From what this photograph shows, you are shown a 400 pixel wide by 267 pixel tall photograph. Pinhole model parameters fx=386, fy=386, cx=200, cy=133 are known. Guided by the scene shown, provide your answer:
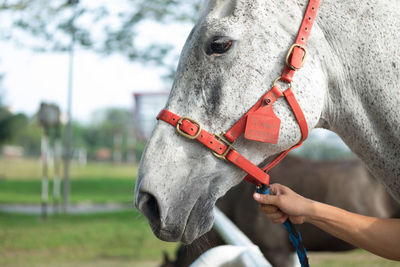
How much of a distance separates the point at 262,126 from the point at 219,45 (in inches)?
12.9

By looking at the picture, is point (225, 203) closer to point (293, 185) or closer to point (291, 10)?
point (293, 185)

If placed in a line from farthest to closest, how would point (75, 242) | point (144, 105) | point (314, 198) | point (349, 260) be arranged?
1. point (144, 105)
2. point (75, 242)
3. point (349, 260)
4. point (314, 198)

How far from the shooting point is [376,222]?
1400 millimetres

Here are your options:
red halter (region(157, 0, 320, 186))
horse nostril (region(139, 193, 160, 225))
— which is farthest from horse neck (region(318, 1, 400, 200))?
horse nostril (region(139, 193, 160, 225))

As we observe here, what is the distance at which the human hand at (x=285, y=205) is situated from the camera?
142 cm

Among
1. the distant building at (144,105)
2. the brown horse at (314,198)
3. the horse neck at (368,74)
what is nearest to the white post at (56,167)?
the distant building at (144,105)

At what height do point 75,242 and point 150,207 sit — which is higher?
point 150,207

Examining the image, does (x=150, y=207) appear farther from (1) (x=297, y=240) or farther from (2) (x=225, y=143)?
(1) (x=297, y=240)

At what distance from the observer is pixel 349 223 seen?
1396 mm

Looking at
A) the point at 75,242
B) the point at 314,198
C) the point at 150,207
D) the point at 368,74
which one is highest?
the point at 368,74

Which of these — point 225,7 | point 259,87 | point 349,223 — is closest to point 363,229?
point 349,223

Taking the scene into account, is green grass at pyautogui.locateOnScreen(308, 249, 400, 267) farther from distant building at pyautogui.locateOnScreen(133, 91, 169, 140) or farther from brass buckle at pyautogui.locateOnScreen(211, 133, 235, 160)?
distant building at pyautogui.locateOnScreen(133, 91, 169, 140)

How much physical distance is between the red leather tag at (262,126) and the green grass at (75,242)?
379 centimetres

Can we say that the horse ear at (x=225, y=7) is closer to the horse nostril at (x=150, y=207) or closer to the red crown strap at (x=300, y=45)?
the red crown strap at (x=300, y=45)
